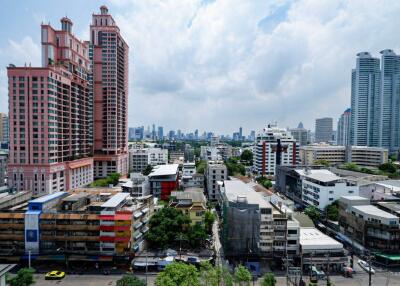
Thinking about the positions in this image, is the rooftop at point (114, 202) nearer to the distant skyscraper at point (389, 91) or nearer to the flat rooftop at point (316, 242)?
the flat rooftop at point (316, 242)

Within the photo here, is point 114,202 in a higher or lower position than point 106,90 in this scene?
lower

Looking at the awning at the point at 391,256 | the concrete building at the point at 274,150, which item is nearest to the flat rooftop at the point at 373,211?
the awning at the point at 391,256

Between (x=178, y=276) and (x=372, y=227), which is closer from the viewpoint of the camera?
(x=178, y=276)

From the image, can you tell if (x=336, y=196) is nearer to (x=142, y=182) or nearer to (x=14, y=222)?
(x=142, y=182)

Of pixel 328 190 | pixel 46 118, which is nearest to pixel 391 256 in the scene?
pixel 328 190

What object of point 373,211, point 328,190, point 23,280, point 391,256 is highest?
point 328,190

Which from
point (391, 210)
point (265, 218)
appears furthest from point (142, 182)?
point (391, 210)

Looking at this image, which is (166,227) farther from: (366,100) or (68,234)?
(366,100)
